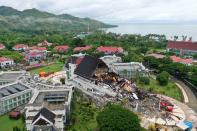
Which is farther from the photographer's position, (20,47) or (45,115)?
(20,47)

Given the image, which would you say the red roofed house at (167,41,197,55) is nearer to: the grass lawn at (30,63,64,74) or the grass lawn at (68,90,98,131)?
the grass lawn at (30,63,64,74)

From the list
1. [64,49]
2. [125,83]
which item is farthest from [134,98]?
[64,49]

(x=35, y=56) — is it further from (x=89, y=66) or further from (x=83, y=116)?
(x=83, y=116)

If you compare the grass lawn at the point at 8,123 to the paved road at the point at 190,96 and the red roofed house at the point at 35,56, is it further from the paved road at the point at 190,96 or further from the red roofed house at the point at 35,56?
the red roofed house at the point at 35,56

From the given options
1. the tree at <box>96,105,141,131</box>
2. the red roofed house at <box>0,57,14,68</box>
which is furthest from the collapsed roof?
the red roofed house at <box>0,57,14,68</box>

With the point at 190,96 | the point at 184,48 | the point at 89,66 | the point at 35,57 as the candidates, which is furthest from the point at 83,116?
the point at 184,48

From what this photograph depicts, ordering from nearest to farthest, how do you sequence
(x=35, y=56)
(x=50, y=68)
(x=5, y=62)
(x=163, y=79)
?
(x=163, y=79), (x=50, y=68), (x=5, y=62), (x=35, y=56)

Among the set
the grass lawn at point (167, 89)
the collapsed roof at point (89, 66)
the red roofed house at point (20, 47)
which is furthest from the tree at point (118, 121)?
the red roofed house at point (20, 47)
